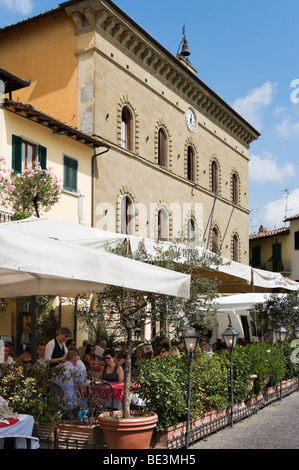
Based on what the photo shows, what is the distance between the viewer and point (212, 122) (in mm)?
30844

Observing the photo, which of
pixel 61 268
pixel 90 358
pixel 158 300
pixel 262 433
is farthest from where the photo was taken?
pixel 90 358

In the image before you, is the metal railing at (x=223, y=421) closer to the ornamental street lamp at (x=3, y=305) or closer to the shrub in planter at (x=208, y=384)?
the shrub in planter at (x=208, y=384)

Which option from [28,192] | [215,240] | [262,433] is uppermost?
[215,240]

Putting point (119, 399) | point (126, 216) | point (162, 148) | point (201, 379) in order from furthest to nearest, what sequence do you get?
point (162, 148) < point (126, 216) < point (201, 379) < point (119, 399)

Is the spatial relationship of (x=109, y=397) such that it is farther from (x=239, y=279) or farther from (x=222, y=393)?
(x=239, y=279)

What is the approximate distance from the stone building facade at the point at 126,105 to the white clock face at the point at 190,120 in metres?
0.06

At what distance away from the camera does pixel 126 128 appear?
75.8ft

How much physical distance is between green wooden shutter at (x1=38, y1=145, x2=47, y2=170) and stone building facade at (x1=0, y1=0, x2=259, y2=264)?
292 centimetres

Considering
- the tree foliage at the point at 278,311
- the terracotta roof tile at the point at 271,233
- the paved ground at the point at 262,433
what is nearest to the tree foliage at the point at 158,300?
the paved ground at the point at 262,433

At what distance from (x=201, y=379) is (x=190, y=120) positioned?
2180 cm

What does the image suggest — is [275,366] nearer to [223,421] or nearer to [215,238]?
[223,421]

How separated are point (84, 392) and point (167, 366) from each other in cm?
111

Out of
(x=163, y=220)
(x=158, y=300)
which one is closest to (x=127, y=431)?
→ (x=158, y=300)

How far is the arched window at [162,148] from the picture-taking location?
25.5 m
